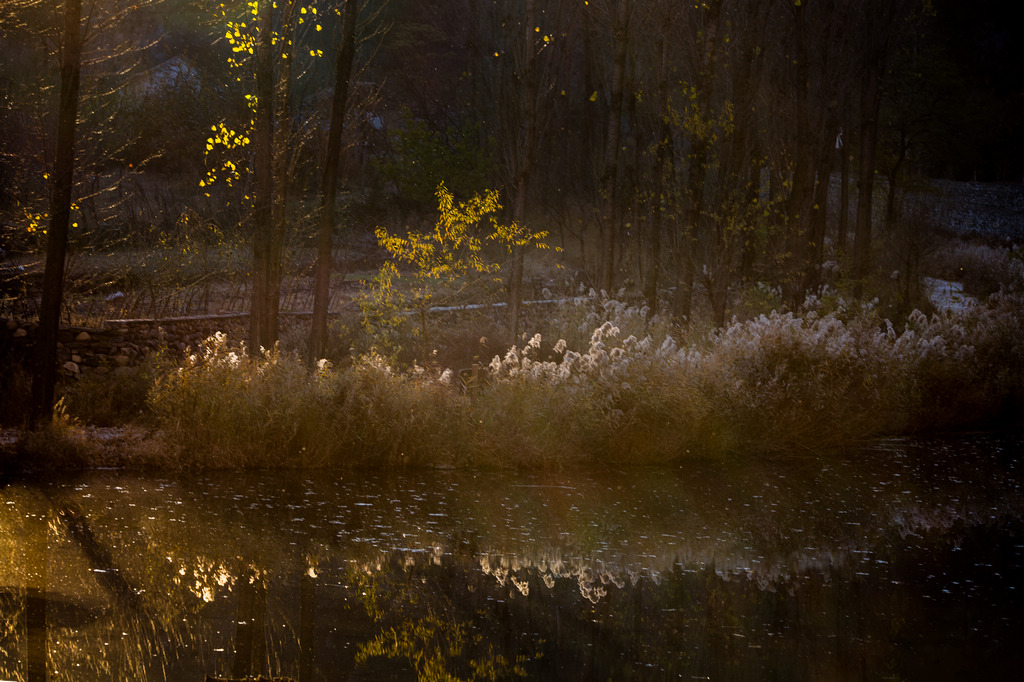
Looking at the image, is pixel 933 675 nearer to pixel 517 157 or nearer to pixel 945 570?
pixel 945 570

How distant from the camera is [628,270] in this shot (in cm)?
2980

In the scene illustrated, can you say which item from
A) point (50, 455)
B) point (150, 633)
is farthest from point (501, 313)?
point (150, 633)

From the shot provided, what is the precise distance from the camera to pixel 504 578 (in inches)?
287

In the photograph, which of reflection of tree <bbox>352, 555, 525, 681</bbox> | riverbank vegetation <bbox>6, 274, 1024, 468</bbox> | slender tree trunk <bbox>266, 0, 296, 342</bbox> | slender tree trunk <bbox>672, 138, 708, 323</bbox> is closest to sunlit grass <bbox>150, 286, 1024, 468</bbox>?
riverbank vegetation <bbox>6, 274, 1024, 468</bbox>

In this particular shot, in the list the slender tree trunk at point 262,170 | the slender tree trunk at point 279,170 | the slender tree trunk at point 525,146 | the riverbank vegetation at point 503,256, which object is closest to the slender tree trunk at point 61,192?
the riverbank vegetation at point 503,256

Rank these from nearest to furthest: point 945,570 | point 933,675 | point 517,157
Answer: point 933,675 → point 945,570 → point 517,157

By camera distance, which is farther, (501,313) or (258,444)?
(501,313)

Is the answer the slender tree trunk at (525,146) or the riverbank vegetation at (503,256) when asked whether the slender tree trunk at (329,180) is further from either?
the slender tree trunk at (525,146)

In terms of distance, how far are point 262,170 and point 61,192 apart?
3467 millimetres

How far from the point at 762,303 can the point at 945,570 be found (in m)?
13.4

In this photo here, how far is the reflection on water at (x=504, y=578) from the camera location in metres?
5.62

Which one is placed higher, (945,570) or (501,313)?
(501,313)

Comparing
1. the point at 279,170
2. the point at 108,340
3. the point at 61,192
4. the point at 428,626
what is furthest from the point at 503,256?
the point at 428,626

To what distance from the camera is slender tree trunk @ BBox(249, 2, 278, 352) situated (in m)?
14.3
